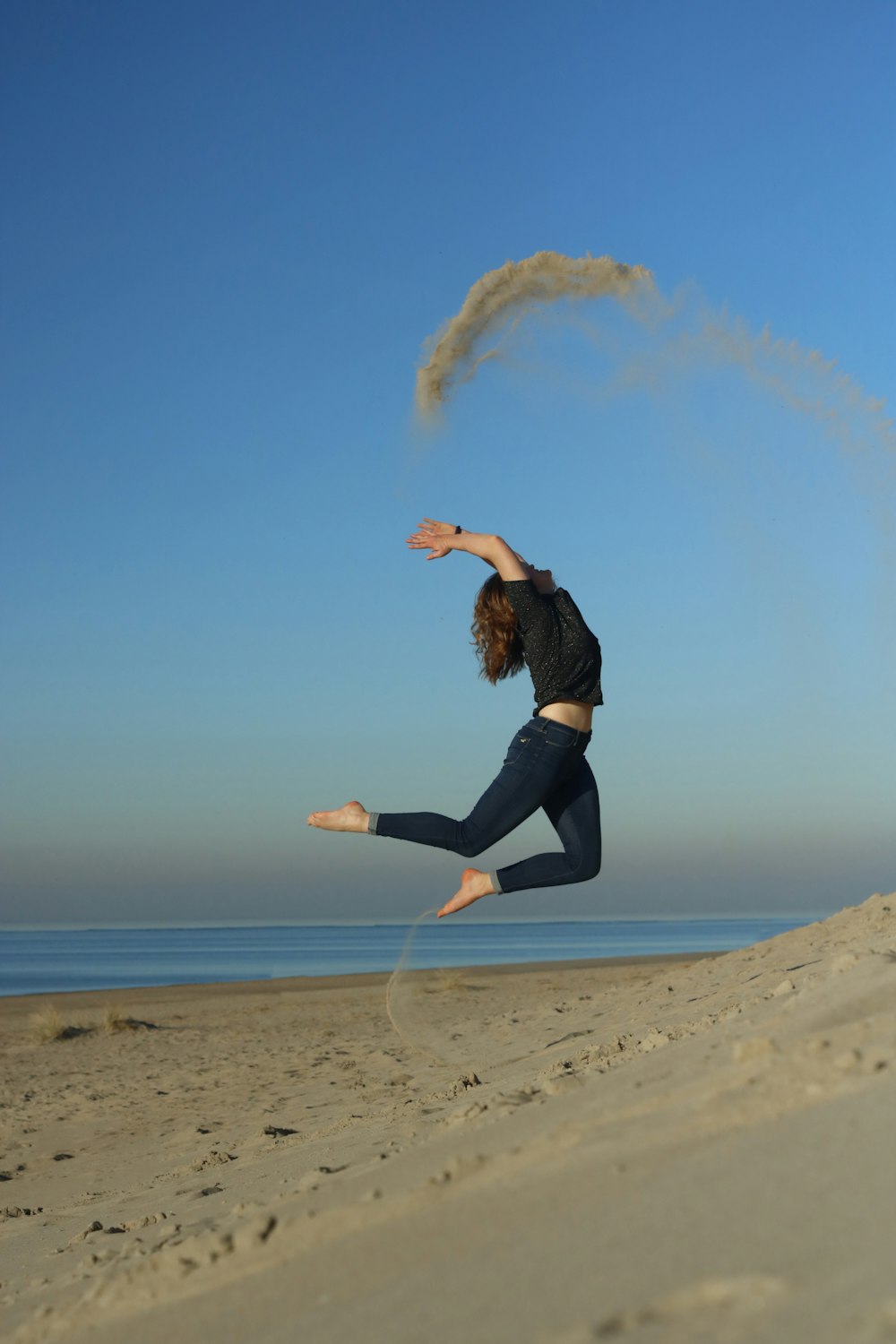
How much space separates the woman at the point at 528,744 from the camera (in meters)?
5.36

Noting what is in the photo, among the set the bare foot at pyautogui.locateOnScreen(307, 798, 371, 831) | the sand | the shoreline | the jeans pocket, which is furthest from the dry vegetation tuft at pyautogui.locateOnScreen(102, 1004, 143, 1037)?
the jeans pocket

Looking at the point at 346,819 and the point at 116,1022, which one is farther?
the point at 116,1022

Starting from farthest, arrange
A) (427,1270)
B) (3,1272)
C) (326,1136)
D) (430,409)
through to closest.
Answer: (430,409) < (326,1136) < (3,1272) < (427,1270)

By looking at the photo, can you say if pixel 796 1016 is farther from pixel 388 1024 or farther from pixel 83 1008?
pixel 83 1008

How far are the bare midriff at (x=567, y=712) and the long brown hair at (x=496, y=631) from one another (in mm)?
435

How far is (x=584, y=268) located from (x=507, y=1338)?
29.0ft

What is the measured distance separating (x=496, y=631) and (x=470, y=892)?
1330mm

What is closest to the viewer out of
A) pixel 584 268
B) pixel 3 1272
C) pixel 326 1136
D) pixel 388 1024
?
pixel 3 1272

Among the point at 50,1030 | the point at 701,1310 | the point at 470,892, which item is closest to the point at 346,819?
the point at 470,892

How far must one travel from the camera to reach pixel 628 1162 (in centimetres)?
267

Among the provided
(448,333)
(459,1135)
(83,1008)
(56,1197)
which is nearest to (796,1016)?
(459,1135)

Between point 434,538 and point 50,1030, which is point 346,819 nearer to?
point 434,538

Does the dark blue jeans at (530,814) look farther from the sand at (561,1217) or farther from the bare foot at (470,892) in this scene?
the sand at (561,1217)

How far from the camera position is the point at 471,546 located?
5613mm
